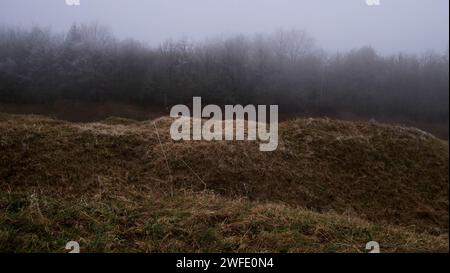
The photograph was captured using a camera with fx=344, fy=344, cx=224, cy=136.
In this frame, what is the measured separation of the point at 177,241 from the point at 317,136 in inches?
284

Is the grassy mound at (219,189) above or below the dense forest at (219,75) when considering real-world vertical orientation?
below

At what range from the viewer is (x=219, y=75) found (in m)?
11.3

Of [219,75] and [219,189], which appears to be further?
[219,75]

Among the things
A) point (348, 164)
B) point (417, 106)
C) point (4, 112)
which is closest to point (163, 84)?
point (4, 112)

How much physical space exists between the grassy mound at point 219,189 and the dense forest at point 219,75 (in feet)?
3.56

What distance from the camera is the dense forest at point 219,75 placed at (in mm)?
7809

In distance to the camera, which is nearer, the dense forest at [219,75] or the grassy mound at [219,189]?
the grassy mound at [219,189]

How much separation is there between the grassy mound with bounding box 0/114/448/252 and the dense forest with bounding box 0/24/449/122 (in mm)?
1086

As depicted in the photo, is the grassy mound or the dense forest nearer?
the grassy mound

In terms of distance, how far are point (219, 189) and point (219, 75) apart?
551 centimetres

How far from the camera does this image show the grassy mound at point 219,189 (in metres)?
3.70

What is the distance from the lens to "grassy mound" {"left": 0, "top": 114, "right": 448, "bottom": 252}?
3695 millimetres

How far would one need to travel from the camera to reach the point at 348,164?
29.4 ft

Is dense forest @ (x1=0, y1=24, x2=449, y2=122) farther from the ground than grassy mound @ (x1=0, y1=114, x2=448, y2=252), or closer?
farther from the ground
